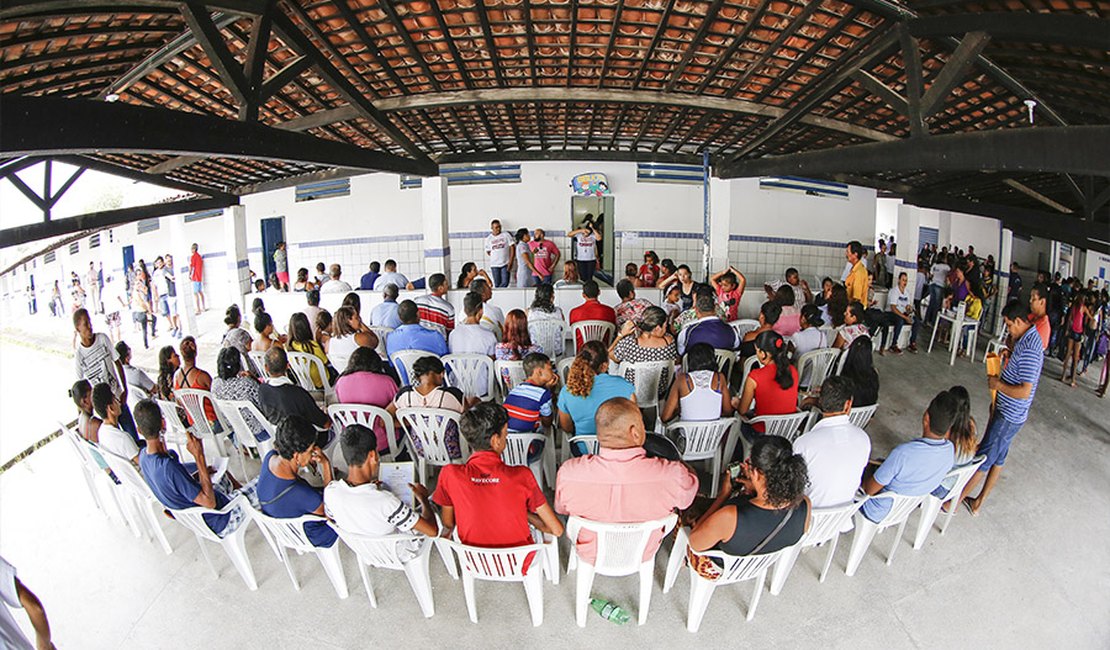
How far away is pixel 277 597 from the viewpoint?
2.96m

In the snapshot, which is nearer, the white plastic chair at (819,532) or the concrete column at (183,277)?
the white plastic chair at (819,532)

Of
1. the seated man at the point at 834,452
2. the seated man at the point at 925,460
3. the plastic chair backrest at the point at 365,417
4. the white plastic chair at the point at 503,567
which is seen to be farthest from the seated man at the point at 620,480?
the plastic chair backrest at the point at 365,417

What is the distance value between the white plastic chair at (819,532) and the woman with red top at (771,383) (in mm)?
883

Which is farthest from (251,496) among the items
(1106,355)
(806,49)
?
(1106,355)

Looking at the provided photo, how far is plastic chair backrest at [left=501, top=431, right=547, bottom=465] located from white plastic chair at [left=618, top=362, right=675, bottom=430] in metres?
1.02

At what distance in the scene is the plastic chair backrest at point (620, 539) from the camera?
2418 millimetres

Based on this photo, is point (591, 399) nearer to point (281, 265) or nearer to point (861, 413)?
point (861, 413)

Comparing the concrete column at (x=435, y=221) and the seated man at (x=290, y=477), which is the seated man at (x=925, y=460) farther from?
the concrete column at (x=435, y=221)

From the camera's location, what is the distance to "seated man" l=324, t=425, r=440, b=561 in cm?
244

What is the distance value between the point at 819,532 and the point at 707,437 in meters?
0.95

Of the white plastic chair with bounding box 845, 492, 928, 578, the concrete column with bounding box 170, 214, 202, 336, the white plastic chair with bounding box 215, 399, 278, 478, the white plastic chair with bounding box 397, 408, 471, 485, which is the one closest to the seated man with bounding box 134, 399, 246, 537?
the white plastic chair with bounding box 215, 399, 278, 478

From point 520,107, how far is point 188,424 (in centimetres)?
552

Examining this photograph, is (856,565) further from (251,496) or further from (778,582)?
(251,496)

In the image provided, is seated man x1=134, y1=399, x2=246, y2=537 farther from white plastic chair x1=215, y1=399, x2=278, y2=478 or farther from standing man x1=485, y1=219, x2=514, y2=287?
standing man x1=485, y1=219, x2=514, y2=287
